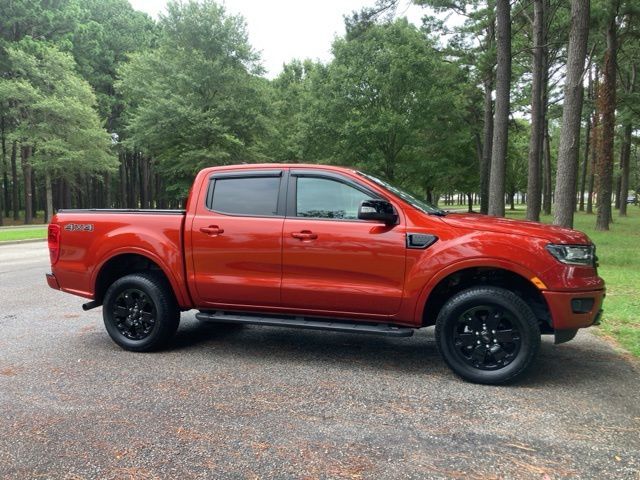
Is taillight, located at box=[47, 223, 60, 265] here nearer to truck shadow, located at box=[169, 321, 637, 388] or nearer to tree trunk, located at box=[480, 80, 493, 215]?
truck shadow, located at box=[169, 321, 637, 388]

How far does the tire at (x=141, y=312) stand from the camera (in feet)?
16.2

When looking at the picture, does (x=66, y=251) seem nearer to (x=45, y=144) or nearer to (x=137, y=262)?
(x=137, y=262)

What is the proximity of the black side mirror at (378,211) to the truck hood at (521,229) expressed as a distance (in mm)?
471

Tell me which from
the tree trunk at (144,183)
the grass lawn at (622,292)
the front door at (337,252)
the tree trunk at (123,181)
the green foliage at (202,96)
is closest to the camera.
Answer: the front door at (337,252)

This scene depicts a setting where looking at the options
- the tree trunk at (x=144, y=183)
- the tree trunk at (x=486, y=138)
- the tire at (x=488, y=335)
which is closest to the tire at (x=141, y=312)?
the tire at (x=488, y=335)

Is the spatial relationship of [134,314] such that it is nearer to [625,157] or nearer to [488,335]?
[488,335]

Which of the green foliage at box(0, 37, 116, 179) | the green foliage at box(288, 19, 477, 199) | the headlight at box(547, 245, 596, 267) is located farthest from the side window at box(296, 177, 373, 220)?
the green foliage at box(0, 37, 116, 179)

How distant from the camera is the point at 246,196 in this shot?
4.87 m

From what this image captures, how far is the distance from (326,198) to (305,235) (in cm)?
44

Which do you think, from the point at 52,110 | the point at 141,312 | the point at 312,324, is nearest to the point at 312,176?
the point at 312,324

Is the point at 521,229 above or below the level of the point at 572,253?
above

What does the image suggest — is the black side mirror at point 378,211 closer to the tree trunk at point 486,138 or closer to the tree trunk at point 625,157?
the tree trunk at point 486,138

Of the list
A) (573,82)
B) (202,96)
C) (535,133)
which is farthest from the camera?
(202,96)

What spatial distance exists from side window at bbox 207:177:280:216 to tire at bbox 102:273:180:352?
3.43 ft
